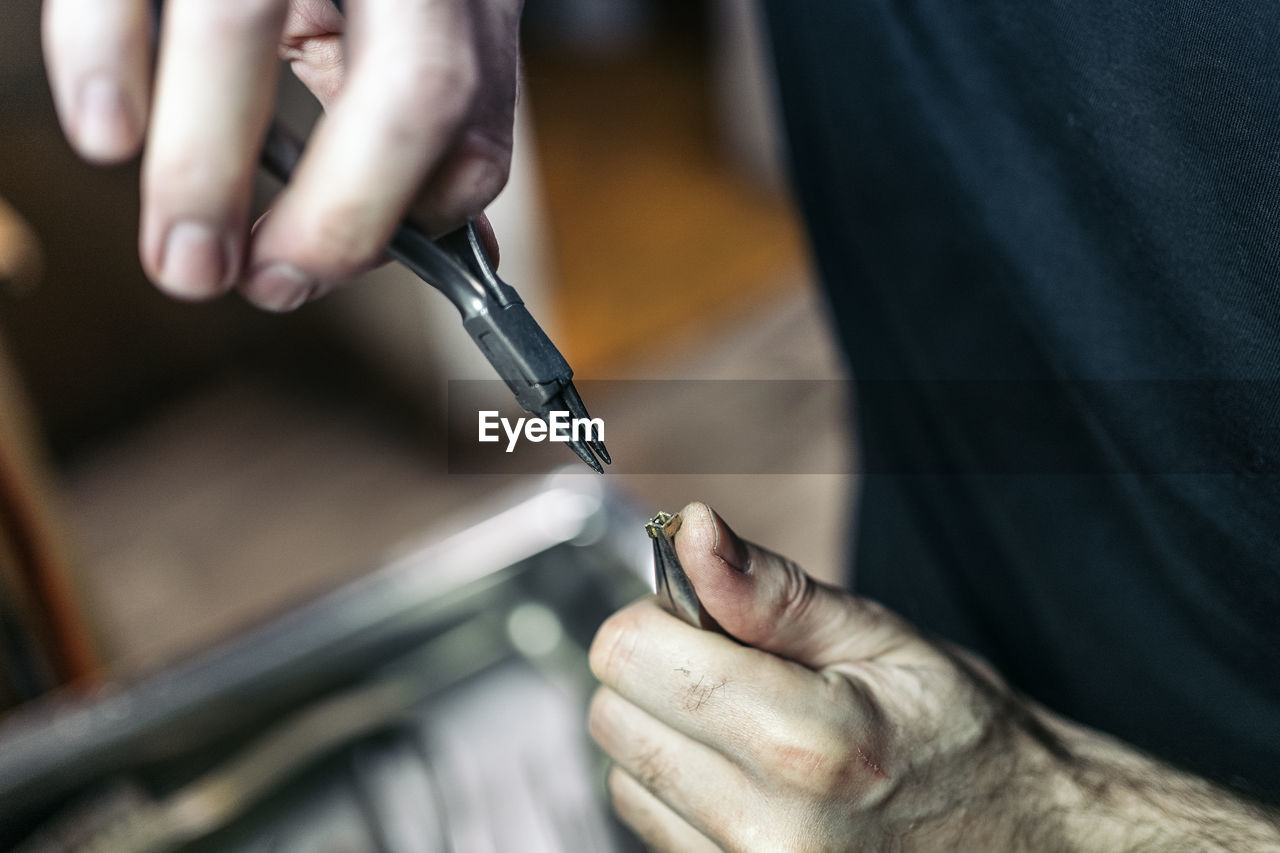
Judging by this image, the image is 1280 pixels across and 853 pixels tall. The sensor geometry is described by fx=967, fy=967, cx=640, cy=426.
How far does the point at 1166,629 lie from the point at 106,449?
143 cm

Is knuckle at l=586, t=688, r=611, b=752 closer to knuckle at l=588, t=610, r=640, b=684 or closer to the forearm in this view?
knuckle at l=588, t=610, r=640, b=684

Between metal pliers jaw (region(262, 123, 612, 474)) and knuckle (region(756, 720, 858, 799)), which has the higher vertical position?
metal pliers jaw (region(262, 123, 612, 474))

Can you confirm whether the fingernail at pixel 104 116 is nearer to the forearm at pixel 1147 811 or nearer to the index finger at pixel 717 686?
the index finger at pixel 717 686

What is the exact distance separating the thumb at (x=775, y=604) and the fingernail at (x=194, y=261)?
0.58 ft

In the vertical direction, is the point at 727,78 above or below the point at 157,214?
above

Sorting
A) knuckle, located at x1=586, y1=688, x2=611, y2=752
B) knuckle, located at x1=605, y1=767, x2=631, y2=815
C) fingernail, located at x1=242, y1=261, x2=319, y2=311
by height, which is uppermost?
fingernail, located at x1=242, y1=261, x2=319, y2=311

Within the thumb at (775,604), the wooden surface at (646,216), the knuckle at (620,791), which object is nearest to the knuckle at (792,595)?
the thumb at (775,604)

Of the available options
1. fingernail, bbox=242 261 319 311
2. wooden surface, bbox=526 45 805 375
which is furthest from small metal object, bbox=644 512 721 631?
wooden surface, bbox=526 45 805 375

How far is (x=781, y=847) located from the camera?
0.36m

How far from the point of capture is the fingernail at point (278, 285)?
0.24 meters

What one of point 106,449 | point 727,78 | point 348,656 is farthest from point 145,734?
point 727,78

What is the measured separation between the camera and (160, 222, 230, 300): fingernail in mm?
224

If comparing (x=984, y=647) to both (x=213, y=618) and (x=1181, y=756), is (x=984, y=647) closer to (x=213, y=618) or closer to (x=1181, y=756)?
(x=1181, y=756)

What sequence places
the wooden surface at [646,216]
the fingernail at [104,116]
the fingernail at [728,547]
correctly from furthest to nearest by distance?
the wooden surface at [646,216]
the fingernail at [728,547]
the fingernail at [104,116]
